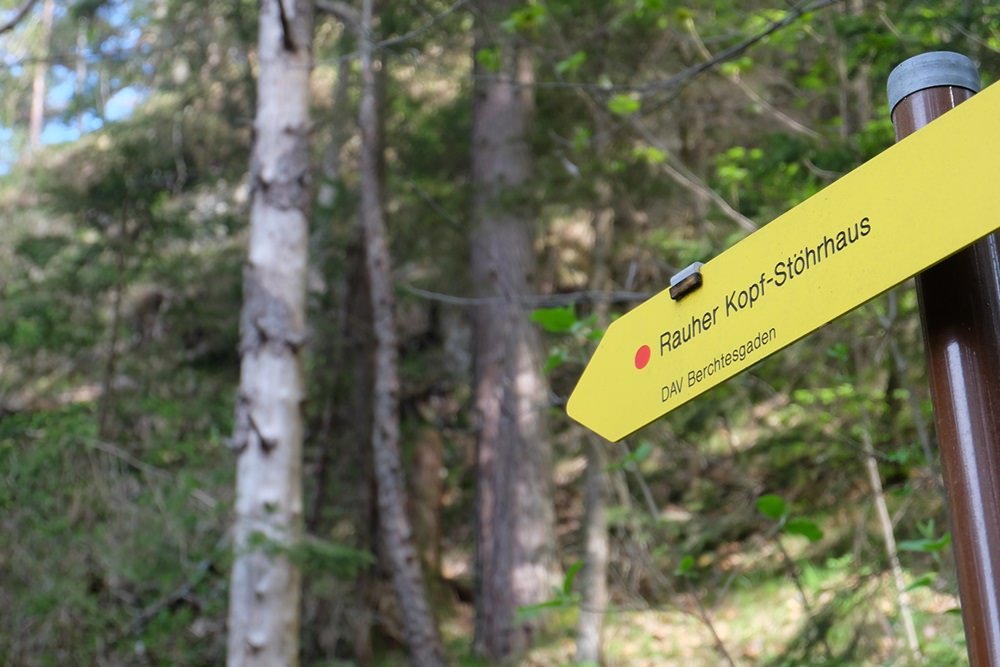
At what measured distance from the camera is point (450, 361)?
11078mm

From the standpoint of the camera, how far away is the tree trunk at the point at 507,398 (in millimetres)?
8141

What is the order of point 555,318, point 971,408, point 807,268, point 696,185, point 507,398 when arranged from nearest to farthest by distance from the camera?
point 971,408
point 807,268
point 555,318
point 696,185
point 507,398

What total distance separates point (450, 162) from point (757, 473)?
4.56m

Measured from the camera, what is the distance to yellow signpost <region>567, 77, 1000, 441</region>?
124cm

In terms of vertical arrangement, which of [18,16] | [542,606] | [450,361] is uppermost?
[18,16]

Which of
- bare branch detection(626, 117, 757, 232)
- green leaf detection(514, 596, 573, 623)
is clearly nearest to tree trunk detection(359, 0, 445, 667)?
bare branch detection(626, 117, 757, 232)

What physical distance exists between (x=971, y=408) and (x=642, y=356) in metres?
0.56

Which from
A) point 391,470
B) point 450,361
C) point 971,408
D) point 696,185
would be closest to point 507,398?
point 391,470

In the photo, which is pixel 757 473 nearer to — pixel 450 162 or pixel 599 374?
pixel 450 162

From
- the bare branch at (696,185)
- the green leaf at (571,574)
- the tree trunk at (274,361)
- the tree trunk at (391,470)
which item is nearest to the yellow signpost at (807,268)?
the green leaf at (571,574)

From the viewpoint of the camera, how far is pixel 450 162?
34.4 feet

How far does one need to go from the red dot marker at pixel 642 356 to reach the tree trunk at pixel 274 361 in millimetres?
3150

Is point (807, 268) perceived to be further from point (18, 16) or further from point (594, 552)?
point (594, 552)

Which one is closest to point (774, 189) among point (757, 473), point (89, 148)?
point (757, 473)
